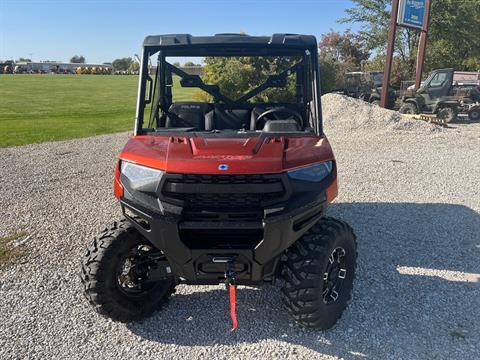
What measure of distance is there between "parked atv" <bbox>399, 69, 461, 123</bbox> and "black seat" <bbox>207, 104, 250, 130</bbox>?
13225mm

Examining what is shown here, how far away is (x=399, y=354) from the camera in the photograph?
288 cm

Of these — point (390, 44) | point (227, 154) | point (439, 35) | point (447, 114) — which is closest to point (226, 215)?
point (227, 154)

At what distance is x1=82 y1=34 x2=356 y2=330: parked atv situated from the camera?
264 cm

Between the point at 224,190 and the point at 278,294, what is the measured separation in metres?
1.43

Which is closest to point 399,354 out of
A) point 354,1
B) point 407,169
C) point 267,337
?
point 267,337

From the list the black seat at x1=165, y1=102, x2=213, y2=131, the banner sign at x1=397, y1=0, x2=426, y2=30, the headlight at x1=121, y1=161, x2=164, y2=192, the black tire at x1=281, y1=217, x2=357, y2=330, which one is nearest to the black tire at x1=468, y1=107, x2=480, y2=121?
the banner sign at x1=397, y1=0, x2=426, y2=30

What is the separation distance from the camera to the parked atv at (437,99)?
49.8ft

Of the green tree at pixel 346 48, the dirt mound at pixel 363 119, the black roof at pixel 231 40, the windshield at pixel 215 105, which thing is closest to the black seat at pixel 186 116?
the windshield at pixel 215 105

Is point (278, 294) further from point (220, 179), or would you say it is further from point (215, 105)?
point (215, 105)

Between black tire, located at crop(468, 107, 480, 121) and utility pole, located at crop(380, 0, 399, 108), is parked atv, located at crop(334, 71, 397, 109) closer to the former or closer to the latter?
utility pole, located at crop(380, 0, 399, 108)

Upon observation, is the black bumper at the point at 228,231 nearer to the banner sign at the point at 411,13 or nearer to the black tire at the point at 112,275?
the black tire at the point at 112,275

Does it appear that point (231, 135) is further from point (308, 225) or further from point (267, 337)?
point (267, 337)

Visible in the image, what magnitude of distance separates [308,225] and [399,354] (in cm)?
112

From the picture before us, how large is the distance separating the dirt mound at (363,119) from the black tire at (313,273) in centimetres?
1040
